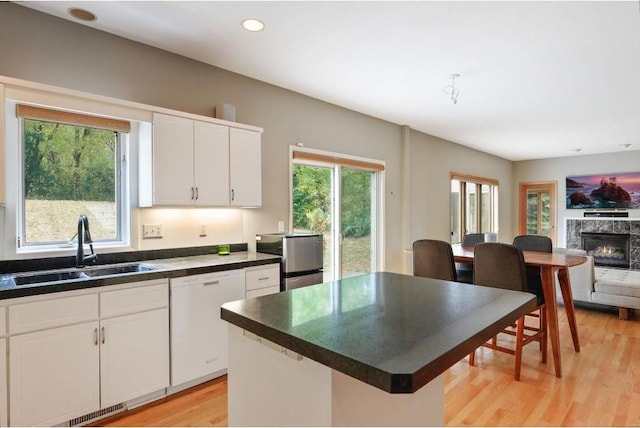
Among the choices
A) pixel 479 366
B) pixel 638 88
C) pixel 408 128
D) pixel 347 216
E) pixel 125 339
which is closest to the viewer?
pixel 125 339

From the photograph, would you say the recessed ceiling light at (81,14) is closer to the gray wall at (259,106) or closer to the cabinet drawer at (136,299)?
the gray wall at (259,106)

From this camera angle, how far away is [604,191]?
24.7ft

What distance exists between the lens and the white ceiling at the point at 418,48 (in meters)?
2.28

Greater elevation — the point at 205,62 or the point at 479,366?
the point at 205,62

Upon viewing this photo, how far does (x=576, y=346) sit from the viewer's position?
132 inches

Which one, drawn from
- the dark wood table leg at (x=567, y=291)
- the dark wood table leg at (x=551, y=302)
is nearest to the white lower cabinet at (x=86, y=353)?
the dark wood table leg at (x=551, y=302)

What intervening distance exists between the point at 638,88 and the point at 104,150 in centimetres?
505

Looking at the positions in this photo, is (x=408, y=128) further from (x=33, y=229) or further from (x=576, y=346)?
(x=33, y=229)

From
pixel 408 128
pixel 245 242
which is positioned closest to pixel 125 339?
pixel 245 242

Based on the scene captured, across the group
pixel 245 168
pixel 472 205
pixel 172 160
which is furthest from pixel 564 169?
pixel 172 160

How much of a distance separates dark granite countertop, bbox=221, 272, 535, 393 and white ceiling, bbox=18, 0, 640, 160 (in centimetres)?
176

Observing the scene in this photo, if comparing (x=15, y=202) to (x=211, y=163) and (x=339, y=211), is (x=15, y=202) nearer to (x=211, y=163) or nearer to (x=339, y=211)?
(x=211, y=163)

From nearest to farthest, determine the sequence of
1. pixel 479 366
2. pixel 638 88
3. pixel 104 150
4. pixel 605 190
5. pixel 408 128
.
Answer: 1. pixel 104 150
2. pixel 479 366
3. pixel 638 88
4. pixel 408 128
5. pixel 605 190

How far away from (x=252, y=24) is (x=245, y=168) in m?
1.17
